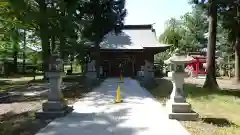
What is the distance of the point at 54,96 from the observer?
9664 millimetres

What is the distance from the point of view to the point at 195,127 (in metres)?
7.84

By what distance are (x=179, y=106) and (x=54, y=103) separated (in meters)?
4.01

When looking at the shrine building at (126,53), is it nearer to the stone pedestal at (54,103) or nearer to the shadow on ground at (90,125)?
the stone pedestal at (54,103)

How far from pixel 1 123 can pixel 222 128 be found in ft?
20.7

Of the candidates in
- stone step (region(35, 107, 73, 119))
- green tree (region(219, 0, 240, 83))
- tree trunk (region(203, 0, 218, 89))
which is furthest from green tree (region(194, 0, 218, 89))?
stone step (region(35, 107, 73, 119))

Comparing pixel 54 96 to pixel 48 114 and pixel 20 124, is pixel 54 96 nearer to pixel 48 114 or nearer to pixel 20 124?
pixel 48 114

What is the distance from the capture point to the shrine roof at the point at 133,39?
33.6m

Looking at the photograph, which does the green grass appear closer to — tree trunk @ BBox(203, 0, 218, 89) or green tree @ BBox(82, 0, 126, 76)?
tree trunk @ BBox(203, 0, 218, 89)

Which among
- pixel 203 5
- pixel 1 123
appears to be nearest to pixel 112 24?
pixel 203 5

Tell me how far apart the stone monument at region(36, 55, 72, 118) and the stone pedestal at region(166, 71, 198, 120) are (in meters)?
3.51

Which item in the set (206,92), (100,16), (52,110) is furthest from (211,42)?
(52,110)

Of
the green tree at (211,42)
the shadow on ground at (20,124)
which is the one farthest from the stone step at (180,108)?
the green tree at (211,42)

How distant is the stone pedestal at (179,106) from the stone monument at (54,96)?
3505 mm

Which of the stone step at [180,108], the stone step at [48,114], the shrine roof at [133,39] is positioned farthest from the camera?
the shrine roof at [133,39]
